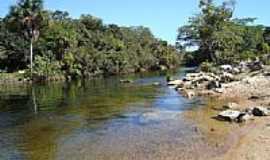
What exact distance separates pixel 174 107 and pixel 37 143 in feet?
47.9

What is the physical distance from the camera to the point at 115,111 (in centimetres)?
3303

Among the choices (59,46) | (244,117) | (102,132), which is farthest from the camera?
(59,46)

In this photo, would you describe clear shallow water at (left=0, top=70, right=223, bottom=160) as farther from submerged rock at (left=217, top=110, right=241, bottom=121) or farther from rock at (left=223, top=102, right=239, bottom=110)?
rock at (left=223, top=102, right=239, bottom=110)

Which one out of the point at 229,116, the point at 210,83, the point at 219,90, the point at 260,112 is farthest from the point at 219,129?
the point at 210,83

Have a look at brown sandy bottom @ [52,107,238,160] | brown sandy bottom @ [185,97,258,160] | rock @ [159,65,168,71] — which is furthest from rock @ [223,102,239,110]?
rock @ [159,65,168,71]

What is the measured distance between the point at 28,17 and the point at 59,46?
13.1 m

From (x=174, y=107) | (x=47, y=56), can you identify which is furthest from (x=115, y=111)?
(x=47, y=56)

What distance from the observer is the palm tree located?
7981 centimetres

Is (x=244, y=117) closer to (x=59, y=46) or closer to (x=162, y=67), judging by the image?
(x=59, y=46)

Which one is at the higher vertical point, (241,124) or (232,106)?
(232,106)

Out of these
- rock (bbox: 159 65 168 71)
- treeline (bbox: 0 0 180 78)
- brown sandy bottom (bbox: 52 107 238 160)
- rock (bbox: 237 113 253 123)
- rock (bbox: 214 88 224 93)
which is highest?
treeline (bbox: 0 0 180 78)

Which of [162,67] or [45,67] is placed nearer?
[45,67]

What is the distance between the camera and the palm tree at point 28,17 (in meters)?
79.8

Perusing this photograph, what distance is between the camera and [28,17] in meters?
79.8
